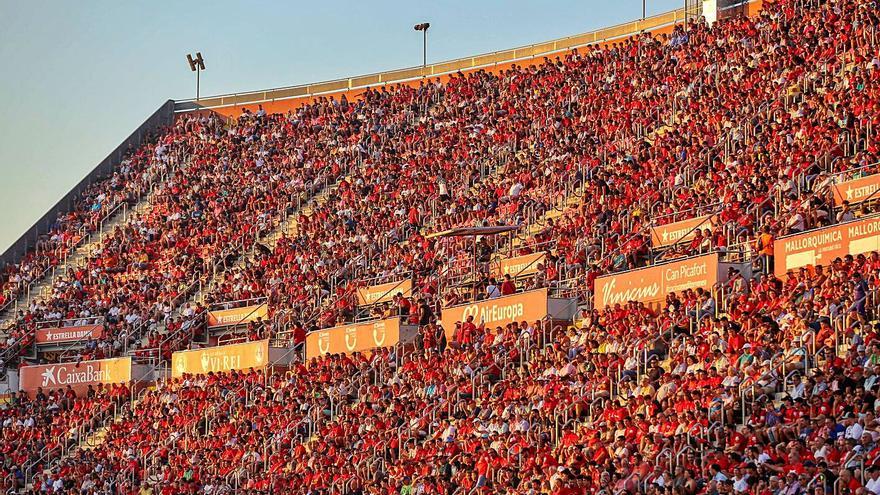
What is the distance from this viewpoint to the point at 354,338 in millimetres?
37469

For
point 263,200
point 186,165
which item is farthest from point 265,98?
point 263,200

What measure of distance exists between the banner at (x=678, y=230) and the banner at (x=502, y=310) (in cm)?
241

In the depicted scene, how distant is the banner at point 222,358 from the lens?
39531 mm

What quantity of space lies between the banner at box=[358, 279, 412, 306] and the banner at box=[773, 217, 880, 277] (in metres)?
12.3

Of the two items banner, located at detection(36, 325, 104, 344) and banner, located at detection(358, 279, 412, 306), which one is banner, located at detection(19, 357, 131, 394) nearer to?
banner, located at detection(36, 325, 104, 344)

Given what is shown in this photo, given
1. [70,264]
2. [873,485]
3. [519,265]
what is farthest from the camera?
[70,264]

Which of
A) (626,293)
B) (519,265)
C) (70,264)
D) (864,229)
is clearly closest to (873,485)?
(864,229)

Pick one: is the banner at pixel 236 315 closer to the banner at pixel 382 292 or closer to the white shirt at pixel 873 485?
the banner at pixel 382 292

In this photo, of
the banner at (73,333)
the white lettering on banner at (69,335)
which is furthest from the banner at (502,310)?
the white lettering on banner at (69,335)

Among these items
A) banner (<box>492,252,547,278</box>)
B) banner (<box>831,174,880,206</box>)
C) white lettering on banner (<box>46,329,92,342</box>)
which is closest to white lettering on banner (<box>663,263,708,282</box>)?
banner (<box>831,174,880,206</box>)

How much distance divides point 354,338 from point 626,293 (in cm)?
871

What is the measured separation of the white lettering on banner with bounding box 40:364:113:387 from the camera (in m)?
43.3

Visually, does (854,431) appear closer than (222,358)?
Yes

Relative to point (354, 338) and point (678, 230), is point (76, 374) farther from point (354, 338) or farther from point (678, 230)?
point (678, 230)
